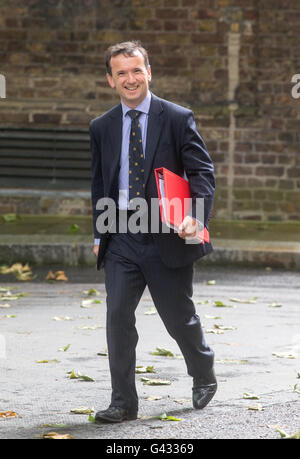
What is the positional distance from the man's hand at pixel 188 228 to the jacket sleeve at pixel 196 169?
0.11 metres

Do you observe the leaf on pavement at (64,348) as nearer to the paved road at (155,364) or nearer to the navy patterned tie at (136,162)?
the paved road at (155,364)

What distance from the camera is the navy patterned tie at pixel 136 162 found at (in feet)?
15.4

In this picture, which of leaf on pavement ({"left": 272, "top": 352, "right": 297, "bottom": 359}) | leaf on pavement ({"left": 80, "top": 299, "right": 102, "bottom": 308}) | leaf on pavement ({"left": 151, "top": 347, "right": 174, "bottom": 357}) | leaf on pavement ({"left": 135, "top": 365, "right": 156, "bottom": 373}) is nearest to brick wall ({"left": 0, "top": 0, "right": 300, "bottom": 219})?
leaf on pavement ({"left": 80, "top": 299, "right": 102, "bottom": 308})

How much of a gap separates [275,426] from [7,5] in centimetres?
1015

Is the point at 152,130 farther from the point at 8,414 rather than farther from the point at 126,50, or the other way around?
the point at 8,414

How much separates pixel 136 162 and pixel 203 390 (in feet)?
3.91

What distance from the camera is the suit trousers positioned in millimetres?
4668

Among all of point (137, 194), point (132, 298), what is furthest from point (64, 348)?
point (137, 194)

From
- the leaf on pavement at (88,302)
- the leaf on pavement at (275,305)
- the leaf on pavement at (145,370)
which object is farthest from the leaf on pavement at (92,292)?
the leaf on pavement at (145,370)

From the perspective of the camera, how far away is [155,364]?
19.8ft

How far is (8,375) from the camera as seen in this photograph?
5715 mm

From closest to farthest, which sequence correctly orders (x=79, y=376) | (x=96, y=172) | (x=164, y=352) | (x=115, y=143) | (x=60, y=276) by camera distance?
(x=115, y=143) < (x=96, y=172) < (x=79, y=376) < (x=164, y=352) < (x=60, y=276)

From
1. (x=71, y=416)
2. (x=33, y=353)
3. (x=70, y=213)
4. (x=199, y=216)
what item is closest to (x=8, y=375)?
(x=33, y=353)

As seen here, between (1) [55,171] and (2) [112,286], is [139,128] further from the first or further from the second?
(1) [55,171]
